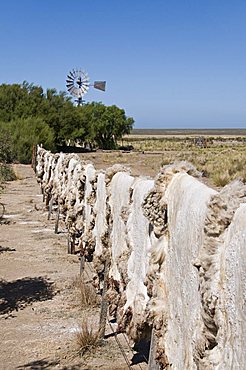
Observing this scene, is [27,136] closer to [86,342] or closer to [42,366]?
[86,342]

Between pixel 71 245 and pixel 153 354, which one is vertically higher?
pixel 153 354

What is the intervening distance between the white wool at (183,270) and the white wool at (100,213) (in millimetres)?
3218

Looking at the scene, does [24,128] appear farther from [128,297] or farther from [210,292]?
[210,292]

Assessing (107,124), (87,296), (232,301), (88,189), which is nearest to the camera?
(232,301)

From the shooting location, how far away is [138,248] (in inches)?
193

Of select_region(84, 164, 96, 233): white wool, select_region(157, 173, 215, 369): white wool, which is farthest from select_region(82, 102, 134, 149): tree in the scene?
select_region(157, 173, 215, 369): white wool

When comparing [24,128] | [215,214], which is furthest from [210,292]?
[24,128]

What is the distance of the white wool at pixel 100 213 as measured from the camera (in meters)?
7.07

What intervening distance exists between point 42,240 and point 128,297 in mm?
8368

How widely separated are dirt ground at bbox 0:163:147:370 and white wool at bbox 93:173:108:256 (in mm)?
954

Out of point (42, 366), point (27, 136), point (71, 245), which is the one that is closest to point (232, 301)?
point (42, 366)

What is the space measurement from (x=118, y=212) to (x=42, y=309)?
267cm

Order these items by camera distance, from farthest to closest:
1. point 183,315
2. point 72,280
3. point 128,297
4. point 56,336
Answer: point 72,280 < point 56,336 < point 128,297 < point 183,315

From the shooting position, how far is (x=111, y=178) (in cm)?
646
